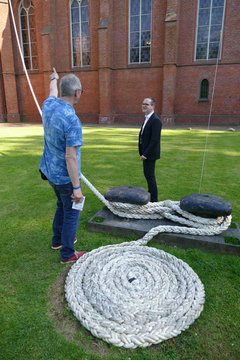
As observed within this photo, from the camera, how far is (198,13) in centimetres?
2308

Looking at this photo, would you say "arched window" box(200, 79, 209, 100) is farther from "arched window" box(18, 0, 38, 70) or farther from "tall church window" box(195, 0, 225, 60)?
"arched window" box(18, 0, 38, 70)

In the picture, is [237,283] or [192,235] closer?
[237,283]

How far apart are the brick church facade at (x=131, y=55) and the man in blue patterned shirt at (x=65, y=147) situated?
68.5ft

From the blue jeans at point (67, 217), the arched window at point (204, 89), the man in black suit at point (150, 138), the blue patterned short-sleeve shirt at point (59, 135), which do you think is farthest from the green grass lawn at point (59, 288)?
the arched window at point (204, 89)

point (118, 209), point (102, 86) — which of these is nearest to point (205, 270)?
point (118, 209)

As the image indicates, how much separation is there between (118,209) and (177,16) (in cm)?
2330

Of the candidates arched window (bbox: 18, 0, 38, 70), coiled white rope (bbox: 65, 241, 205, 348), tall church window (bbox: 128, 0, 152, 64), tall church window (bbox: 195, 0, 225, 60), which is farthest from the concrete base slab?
arched window (bbox: 18, 0, 38, 70)

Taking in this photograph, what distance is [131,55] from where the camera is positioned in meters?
25.3

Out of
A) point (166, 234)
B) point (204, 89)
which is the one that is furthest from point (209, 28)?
point (166, 234)

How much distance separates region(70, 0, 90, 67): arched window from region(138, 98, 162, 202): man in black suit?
23828 millimetres

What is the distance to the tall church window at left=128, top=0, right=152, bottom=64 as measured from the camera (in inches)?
950

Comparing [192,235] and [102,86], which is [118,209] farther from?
[102,86]

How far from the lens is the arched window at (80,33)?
25547mm

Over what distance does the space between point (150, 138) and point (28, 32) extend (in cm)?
2797
